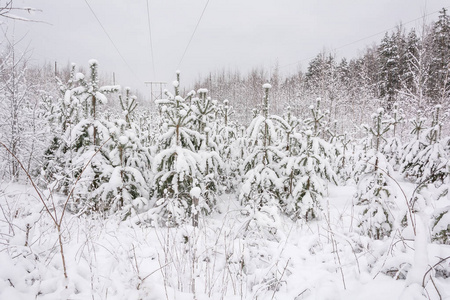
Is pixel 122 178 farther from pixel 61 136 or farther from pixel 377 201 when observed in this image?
pixel 377 201

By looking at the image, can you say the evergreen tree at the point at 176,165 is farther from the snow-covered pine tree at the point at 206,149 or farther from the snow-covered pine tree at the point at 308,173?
the snow-covered pine tree at the point at 308,173

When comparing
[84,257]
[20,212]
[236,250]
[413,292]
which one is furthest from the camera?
[20,212]

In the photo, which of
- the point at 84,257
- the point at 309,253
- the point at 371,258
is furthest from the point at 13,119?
the point at 371,258

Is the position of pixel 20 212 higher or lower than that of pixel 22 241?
lower

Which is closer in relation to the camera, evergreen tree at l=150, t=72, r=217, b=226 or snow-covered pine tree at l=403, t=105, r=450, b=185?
evergreen tree at l=150, t=72, r=217, b=226

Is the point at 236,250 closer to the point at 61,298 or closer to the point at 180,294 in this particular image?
the point at 180,294

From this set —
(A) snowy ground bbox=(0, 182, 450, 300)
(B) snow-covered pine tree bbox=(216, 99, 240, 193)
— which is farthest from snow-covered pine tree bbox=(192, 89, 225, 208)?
(A) snowy ground bbox=(0, 182, 450, 300)

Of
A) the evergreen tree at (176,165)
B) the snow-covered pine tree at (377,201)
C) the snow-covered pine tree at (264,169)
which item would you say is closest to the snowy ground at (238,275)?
the snow-covered pine tree at (377,201)

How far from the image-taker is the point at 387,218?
4039 millimetres

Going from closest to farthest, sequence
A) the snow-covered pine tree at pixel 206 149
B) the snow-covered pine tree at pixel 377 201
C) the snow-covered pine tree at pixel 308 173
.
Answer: the snow-covered pine tree at pixel 377 201
the snow-covered pine tree at pixel 308 173
the snow-covered pine tree at pixel 206 149

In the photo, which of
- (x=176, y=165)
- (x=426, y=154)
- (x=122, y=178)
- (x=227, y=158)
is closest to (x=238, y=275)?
(x=176, y=165)

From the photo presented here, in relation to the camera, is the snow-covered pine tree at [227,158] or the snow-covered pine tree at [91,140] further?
the snow-covered pine tree at [227,158]

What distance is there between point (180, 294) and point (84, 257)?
1.32 metres

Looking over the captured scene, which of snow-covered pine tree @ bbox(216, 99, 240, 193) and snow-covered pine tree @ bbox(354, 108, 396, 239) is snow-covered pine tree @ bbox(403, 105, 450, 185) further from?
snow-covered pine tree @ bbox(216, 99, 240, 193)
